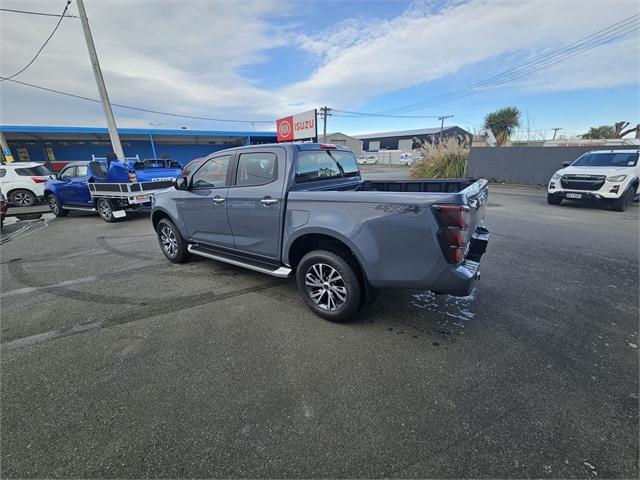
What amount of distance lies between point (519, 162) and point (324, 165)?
16.5 meters

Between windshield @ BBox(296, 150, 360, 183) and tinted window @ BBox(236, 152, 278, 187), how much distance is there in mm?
323

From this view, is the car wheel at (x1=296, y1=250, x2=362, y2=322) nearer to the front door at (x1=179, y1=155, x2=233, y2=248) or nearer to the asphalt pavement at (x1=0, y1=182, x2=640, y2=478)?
the asphalt pavement at (x1=0, y1=182, x2=640, y2=478)

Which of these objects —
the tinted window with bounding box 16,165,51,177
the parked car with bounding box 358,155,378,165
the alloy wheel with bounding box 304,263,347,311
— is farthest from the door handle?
the parked car with bounding box 358,155,378,165

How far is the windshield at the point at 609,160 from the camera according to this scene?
862cm

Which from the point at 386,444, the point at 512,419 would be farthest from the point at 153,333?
the point at 512,419

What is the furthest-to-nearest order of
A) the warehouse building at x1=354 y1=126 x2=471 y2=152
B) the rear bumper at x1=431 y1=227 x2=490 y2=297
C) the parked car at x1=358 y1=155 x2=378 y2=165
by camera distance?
the warehouse building at x1=354 y1=126 x2=471 y2=152, the parked car at x1=358 y1=155 x2=378 y2=165, the rear bumper at x1=431 y1=227 x2=490 y2=297

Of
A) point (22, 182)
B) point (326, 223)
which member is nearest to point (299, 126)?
point (22, 182)

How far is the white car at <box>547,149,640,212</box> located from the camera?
26.8ft

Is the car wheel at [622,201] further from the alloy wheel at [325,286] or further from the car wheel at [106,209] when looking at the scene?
the car wheel at [106,209]

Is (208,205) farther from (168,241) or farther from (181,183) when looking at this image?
(168,241)

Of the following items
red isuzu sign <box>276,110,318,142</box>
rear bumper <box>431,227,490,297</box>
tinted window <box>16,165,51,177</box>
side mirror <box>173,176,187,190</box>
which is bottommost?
rear bumper <box>431,227,490,297</box>

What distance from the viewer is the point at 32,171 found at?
11523 millimetres

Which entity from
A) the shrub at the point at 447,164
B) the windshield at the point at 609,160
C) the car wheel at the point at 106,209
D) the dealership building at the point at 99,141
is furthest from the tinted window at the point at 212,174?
the dealership building at the point at 99,141

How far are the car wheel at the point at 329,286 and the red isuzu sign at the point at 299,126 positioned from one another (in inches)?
689
